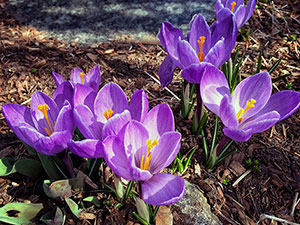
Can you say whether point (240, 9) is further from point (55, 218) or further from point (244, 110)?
point (55, 218)

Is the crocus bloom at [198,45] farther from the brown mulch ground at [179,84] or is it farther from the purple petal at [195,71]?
the brown mulch ground at [179,84]

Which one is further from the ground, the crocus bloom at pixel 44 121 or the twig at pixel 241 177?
the crocus bloom at pixel 44 121

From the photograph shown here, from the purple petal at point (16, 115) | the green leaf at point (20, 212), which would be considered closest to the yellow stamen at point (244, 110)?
the purple petal at point (16, 115)

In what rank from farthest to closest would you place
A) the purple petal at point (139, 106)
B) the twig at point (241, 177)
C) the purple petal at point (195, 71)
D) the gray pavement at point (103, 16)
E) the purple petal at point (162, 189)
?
the gray pavement at point (103, 16), the twig at point (241, 177), the purple petal at point (195, 71), the purple petal at point (139, 106), the purple petal at point (162, 189)

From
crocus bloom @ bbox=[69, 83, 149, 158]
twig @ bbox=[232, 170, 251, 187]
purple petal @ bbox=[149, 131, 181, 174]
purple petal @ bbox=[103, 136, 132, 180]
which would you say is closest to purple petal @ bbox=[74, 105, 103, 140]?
crocus bloom @ bbox=[69, 83, 149, 158]

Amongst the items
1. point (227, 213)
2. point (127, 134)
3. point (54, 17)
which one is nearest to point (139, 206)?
point (127, 134)

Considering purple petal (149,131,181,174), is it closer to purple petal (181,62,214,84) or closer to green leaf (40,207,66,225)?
purple petal (181,62,214,84)

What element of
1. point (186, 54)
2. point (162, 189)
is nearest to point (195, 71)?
point (186, 54)

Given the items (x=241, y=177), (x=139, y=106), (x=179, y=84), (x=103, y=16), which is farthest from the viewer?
(x=103, y=16)
